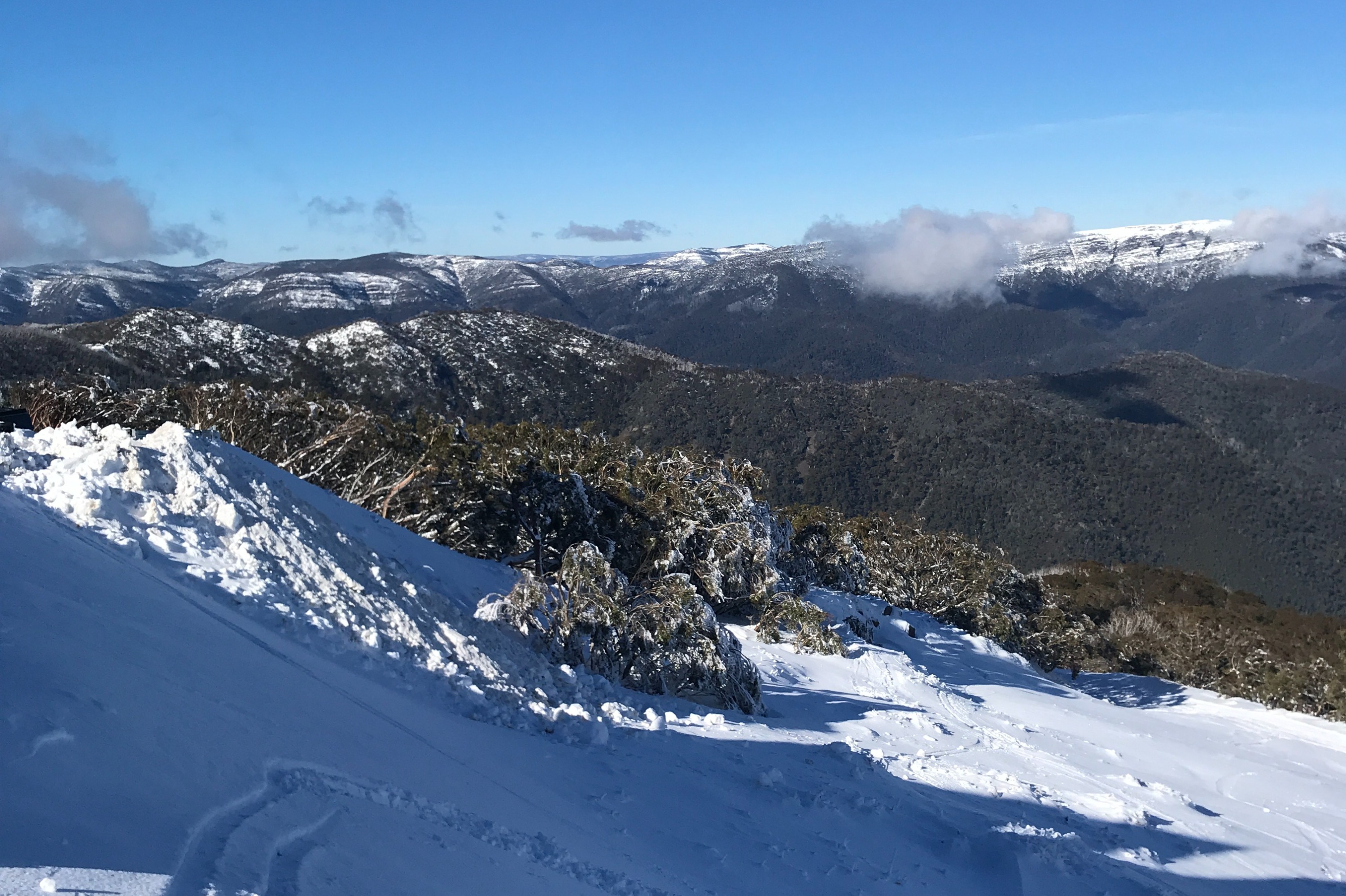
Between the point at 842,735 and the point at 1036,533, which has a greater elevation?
the point at 842,735

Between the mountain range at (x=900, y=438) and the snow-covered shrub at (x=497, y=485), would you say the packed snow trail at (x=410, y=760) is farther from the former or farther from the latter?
the mountain range at (x=900, y=438)

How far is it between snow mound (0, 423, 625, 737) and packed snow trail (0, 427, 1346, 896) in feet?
0.08

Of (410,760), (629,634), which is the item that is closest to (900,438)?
(629,634)

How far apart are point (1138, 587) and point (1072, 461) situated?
52.9 meters

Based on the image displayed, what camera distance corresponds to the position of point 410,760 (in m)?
4.78

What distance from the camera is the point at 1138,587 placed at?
29.1m

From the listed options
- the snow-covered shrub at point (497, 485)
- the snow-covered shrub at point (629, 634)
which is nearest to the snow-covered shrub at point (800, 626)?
the snow-covered shrub at point (497, 485)

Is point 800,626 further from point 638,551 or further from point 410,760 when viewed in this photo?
point 410,760

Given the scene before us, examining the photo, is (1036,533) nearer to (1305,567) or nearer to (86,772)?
(1305,567)

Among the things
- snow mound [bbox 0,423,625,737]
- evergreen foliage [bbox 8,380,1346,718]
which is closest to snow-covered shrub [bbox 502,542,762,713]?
evergreen foliage [bbox 8,380,1346,718]

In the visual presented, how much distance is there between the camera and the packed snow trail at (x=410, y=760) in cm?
330

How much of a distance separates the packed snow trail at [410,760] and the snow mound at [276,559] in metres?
0.02

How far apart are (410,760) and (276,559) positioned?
2.52 m

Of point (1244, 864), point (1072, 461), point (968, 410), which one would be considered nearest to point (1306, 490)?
point (1072, 461)
